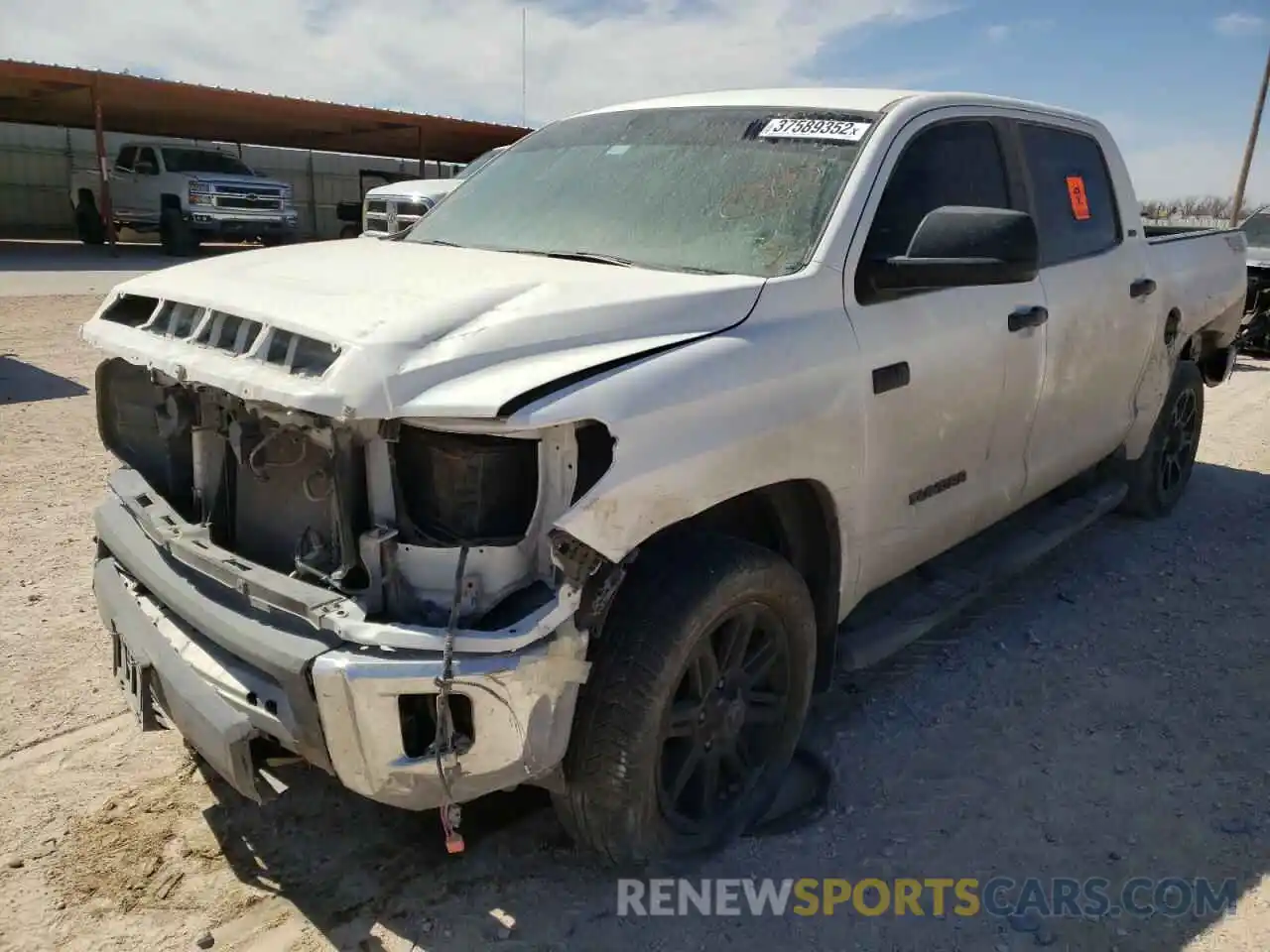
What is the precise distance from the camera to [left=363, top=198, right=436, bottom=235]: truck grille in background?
12.2 meters

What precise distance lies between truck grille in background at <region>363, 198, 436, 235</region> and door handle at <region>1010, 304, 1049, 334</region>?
366 inches

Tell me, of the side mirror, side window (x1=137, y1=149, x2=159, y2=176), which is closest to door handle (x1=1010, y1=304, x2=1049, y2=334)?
the side mirror

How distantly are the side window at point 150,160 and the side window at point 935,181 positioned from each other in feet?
66.4

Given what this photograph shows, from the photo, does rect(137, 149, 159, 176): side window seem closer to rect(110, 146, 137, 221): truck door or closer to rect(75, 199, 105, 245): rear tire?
rect(110, 146, 137, 221): truck door

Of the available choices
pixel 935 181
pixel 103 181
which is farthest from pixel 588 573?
pixel 103 181

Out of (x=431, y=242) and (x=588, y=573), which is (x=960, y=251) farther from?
(x=431, y=242)

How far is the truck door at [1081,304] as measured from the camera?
4059 mm

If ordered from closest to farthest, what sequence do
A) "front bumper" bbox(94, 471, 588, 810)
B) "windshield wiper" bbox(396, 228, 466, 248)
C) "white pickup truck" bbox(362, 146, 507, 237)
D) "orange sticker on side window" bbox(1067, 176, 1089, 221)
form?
"front bumper" bbox(94, 471, 588, 810), "windshield wiper" bbox(396, 228, 466, 248), "orange sticker on side window" bbox(1067, 176, 1089, 221), "white pickup truck" bbox(362, 146, 507, 237)

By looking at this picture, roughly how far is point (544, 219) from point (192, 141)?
3023 cm

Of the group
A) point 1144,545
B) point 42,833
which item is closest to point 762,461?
Answer: point 42,833

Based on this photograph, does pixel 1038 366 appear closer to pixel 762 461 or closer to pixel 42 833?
pixel 762 461

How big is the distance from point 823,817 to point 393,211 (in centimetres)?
1101

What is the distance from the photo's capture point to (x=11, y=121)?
1083 inches

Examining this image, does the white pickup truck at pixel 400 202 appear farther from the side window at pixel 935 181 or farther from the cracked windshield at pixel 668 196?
the side window at pixel 935 181
